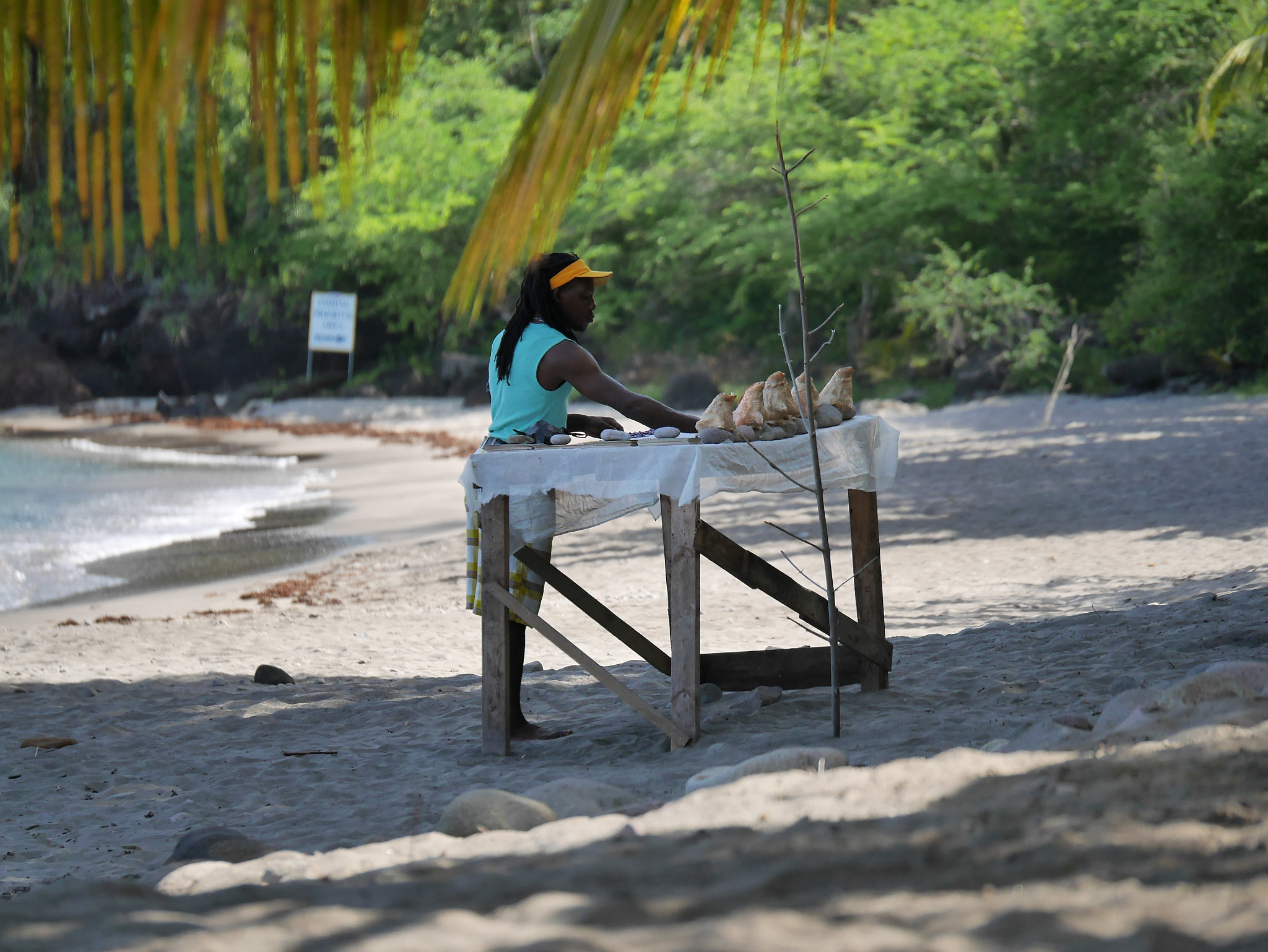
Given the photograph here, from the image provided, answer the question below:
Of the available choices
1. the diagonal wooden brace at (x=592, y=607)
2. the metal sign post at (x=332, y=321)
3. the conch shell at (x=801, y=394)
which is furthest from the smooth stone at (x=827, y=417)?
the metal sign post at (x=332, y=321)

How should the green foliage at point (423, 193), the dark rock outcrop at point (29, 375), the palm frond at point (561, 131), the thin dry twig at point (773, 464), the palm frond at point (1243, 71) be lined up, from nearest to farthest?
the palm frond at point (561, 131) < the thin dry twig at point (773, 464) < the palm frond at point (1243, 71) < the green foliage at point (423, 193) < the dark rock outcrop at point (29, 375)

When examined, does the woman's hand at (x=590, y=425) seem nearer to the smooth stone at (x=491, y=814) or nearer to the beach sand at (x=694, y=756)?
the beach sand at (x=694, y=756)

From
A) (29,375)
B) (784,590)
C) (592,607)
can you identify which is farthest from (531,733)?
(29,375)

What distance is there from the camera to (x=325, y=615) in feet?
28.2

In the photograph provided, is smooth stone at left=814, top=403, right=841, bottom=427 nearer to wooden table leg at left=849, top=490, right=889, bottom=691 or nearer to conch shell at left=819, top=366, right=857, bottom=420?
conch shell at left=819, top=366, right=857, bottom=420

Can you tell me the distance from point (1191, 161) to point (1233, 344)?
320 centimetres

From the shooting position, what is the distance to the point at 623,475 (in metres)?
4.14

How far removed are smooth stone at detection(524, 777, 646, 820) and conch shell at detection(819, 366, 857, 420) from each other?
6.21 feet

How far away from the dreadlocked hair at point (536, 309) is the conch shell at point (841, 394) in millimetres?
1046

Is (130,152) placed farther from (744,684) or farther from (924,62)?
(924,62)

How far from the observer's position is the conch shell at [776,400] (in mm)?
4449

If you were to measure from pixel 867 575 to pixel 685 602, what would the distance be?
45.6 inches

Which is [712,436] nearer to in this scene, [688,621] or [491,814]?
[688,621]

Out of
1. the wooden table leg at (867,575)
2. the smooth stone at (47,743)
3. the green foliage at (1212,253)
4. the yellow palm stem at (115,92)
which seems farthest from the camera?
the green foliage at (1212,253)
